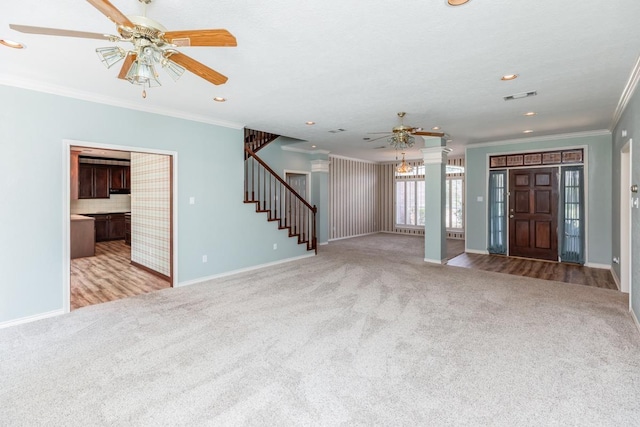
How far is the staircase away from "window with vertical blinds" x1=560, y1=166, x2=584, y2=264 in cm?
529

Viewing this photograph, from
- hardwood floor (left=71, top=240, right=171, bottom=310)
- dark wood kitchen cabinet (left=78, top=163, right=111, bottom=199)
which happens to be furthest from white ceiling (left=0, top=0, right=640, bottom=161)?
dark wood kitchen cabinet (left=78, top=163, right=111, bottom=199)

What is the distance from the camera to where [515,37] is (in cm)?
257

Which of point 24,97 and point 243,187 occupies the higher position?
point 24,97

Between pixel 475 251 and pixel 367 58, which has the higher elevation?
pixel 367 58

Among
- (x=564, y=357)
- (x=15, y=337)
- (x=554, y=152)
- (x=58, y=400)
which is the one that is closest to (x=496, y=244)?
(x=554, y=152)

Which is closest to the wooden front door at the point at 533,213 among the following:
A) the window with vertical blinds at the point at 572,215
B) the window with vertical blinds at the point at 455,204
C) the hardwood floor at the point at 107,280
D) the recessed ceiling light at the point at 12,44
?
the window with vertical blinds at the point at 572,215

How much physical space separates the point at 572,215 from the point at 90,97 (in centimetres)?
862

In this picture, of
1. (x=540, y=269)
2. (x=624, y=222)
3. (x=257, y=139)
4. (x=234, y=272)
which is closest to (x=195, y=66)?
(x=234, y=272)

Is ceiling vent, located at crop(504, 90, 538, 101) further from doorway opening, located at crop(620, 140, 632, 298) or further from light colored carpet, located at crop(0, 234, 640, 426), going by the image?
light colored carpet, located at crop(0, 234, 640, 426)

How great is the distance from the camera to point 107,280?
17.5 feet

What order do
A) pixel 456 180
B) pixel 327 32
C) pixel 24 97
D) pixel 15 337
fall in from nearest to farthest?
pixel 327 32, pixel 15 337, pixel 24 97, pixel 456 180

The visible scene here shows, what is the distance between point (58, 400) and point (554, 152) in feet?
27.8

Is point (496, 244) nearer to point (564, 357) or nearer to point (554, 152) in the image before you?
point (554, 152)

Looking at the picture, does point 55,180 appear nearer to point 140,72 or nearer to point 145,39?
point 140,72
